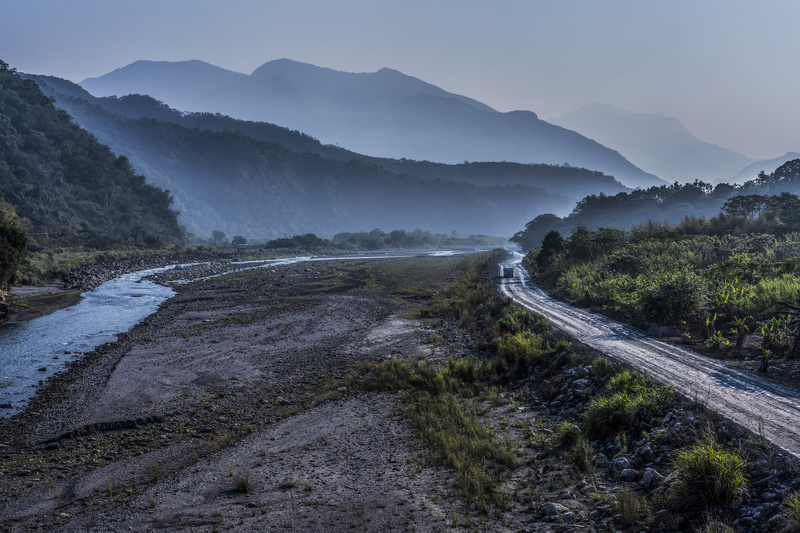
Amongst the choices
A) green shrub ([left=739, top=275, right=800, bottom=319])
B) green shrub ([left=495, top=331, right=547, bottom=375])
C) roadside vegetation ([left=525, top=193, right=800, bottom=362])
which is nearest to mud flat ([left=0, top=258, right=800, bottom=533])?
green shrub ([left=495, top=331, right=547, bottom=375])

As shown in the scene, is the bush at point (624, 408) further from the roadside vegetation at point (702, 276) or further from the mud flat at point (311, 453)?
the roadside vegetation at point (702, 276)

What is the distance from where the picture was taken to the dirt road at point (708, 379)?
798 centimetres

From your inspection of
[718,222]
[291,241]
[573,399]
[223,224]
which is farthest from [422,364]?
[223,224]

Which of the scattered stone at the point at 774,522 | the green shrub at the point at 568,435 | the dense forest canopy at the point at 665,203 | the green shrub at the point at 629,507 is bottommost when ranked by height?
the green shrub at the point at 568,435

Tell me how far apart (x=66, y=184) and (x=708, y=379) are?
374 feet

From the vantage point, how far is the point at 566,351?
14836 millimetres

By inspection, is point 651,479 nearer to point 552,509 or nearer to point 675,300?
point 552,509

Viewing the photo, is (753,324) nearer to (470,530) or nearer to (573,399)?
(573,399)

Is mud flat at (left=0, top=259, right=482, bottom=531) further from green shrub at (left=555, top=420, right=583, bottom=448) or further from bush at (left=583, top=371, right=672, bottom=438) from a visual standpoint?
bush at (left=583, top=371, right=672, bottom=438)

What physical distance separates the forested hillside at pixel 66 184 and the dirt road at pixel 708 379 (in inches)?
3059

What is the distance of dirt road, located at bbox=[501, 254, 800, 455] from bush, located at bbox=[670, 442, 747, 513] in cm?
155

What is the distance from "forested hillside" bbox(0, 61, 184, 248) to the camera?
69.9 m

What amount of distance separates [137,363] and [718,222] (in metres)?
46.3

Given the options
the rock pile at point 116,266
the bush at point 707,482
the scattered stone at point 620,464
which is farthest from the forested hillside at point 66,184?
the bush at point 707,482
